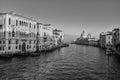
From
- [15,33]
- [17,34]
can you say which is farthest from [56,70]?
[17,34]

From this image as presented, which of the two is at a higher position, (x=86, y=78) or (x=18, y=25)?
(x=18, y=25)

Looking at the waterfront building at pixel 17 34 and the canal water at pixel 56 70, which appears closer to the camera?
the canal water at pixel 56 70

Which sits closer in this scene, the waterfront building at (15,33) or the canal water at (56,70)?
the canal water at (56,70)

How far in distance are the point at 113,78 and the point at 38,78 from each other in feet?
49.1

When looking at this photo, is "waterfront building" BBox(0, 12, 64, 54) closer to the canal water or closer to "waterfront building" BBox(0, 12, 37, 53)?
"waterfront building" BBox(0, 12, 37, 53)

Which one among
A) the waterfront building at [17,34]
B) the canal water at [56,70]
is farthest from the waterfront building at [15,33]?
the canal water at [56,70]

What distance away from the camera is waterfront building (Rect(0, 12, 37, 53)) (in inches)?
1863

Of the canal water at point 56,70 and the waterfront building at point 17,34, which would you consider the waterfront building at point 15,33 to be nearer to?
the waterfront building at point 17,34

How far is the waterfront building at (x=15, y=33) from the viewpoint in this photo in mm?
47312

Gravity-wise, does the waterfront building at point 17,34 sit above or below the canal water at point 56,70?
above

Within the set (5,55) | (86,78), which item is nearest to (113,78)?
(86,78)

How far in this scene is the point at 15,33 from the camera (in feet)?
168

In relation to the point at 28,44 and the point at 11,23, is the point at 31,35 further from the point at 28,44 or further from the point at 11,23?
the point at 11,23

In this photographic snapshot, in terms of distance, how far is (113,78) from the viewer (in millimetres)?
25031
